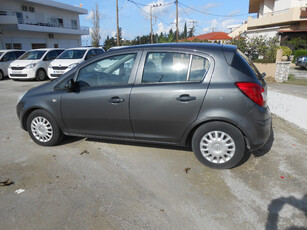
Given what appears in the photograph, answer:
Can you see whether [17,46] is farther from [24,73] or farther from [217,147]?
[217,147]

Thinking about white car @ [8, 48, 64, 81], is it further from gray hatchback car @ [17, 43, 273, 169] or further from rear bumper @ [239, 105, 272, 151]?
rear bumper @ [239, 105, 272, 151]

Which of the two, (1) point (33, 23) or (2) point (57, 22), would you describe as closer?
(1) point (33, 23)

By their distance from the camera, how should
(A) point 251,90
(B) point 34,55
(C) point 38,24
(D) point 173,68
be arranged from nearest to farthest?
1. (A) point 251,90
2. (D) point 173,68
3. (B) point 34,55
4. (C) point 38,24

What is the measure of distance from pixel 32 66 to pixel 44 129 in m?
10.5

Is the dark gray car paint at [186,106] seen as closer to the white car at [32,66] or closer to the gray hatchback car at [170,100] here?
the gray hatchback car at [170,100]

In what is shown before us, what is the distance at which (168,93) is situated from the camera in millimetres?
3508

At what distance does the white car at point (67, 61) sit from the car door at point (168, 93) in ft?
30.5

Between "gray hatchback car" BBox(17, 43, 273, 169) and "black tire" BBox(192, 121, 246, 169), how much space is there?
13 mm

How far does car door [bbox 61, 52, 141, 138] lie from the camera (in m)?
3.79

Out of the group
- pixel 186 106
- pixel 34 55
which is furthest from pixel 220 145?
pixel 34 55

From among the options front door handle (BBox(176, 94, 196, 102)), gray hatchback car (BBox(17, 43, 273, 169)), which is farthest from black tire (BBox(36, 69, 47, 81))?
front door handle (BBox(176, 94, 196, 102))

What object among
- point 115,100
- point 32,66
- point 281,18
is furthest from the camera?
point 281,18

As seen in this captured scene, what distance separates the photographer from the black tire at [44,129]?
4.32m

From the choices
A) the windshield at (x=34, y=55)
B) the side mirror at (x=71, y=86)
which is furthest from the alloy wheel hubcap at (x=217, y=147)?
the windshield at (x=34, y=55)
